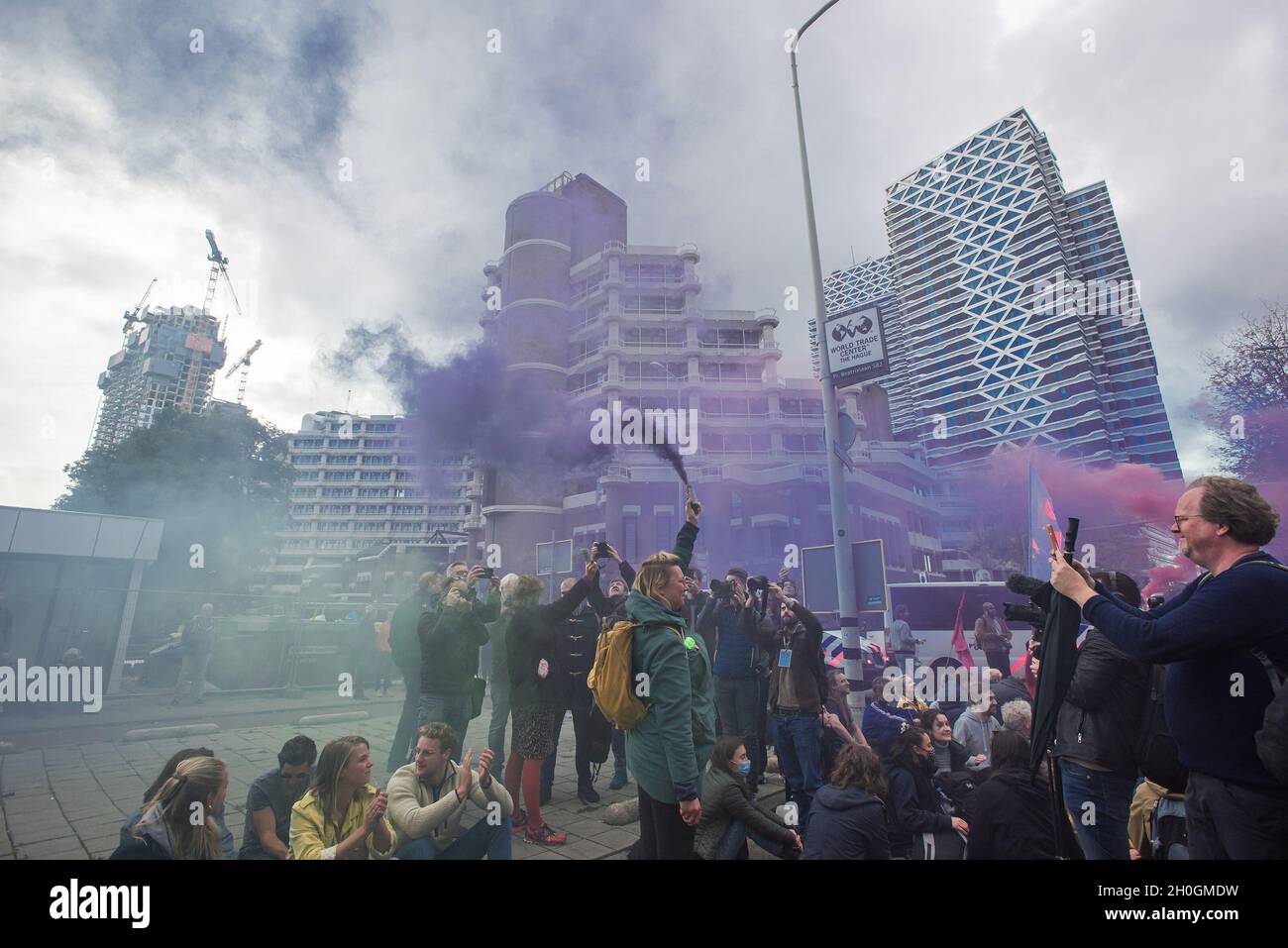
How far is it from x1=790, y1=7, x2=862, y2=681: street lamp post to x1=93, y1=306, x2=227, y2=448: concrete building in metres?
86.6

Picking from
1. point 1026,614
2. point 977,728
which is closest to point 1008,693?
point 977,728

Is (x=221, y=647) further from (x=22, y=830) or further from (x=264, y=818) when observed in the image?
(x=264, y=818)

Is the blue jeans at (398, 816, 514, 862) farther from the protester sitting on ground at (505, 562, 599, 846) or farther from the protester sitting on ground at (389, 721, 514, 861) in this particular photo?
the protester sitting on ground at (505, 562, 599, 846)

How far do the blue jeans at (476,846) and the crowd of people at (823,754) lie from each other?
0.01 metres

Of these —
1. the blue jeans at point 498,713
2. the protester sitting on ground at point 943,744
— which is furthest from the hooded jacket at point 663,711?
the protester sitting on ground at point 943,744

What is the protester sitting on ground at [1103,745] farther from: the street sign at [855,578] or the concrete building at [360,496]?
the concrete building at [360,496]

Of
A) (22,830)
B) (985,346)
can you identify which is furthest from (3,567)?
(985,346)

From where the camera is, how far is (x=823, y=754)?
5156 millimetres

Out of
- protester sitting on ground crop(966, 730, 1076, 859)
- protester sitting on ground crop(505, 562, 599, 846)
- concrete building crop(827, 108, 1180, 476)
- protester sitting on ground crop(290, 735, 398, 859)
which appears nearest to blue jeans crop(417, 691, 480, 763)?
protester sitting on ground crop(505, 562, 599, 846)

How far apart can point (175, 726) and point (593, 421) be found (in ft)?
104

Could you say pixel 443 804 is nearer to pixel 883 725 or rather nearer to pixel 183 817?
pixel 183 817

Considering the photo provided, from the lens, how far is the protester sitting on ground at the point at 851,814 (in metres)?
3.10

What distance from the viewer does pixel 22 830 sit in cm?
443

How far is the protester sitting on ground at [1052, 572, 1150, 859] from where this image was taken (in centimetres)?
304
